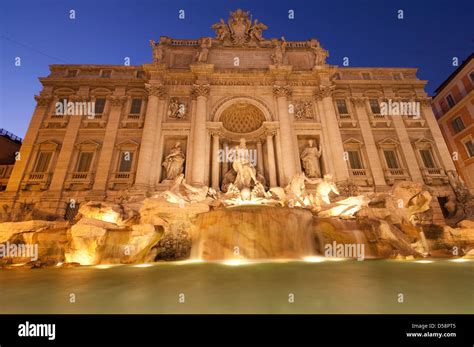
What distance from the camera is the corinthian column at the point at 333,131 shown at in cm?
1579

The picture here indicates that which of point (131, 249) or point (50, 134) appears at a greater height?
point (50, 134)

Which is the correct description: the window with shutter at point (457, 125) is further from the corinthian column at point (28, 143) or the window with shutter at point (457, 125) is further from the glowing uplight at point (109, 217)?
the corinthian column at point (28, 143)

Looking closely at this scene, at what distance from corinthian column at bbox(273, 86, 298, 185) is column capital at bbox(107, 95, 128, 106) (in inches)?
488

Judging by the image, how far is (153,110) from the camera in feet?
55.8

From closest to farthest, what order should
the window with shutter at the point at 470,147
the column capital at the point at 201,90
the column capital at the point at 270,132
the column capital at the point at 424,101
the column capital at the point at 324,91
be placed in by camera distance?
the column capital at the point at 270,132, the column capital at the point at 201,90, the column capital at the point at 324,91, the column capital at the point at 424,101, the window with shutter at the point at 470,147

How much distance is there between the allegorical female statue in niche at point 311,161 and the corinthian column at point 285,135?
3.41 feet

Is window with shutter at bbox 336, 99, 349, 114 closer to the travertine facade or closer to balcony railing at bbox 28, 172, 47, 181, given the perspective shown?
the travertine facade

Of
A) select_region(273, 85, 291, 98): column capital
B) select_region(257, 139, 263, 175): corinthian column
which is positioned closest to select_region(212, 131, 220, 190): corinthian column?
select_region(257, 139, 263, 175): corinthian column

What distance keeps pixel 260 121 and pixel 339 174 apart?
7333 mm

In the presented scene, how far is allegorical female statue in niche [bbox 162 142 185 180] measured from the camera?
51.7ft

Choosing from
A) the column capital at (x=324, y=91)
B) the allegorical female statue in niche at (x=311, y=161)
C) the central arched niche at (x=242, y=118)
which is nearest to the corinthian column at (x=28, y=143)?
the central arched niche at (x=242, y=118)
